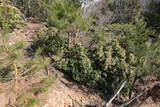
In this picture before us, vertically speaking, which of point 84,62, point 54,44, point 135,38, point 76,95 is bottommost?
point 76,95

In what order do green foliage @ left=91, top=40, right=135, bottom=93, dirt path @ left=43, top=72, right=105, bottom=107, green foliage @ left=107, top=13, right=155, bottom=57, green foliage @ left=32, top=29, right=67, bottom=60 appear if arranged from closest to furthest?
1. dirt path @ left=43, top=72, right=105, bottom=107
2. green foliage @ left=107, top=13, right=155, bottom=57
3. green foliage @ left=91, top=40, right=135, bottom=93
4. green foliage @ left=32, top=29, right=67, bottom=60

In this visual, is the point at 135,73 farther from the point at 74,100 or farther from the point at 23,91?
A: the point at 23,91

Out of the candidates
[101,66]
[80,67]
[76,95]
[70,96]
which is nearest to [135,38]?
[101,66]

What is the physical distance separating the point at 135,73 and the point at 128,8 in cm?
460

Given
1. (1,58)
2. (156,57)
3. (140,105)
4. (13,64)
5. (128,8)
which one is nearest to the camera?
(1,58)

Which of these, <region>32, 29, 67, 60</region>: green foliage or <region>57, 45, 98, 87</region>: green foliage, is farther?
<region>32, 29, 67, 60</region>: green foliage

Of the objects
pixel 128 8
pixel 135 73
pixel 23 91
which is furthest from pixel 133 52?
pixel 128 8

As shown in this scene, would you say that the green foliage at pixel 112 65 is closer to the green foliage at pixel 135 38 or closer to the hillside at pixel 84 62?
the hillside at pixel 84 62

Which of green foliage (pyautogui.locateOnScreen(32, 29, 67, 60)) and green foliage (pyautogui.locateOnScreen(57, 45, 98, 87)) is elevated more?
green foliage (pyautogui.locateOnScreen(32, 29, 67, 60))

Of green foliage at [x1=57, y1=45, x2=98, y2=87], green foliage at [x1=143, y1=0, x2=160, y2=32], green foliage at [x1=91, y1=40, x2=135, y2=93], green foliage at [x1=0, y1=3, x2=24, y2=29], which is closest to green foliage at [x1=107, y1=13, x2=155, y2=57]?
green foliage at [x1=91, y1=40, x2=135, y2=93]

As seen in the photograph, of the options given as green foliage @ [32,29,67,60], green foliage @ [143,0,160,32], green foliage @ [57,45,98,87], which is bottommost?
green foliage @ [57,45,98,87]

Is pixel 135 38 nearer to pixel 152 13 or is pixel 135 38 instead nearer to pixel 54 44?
pixel 54 44

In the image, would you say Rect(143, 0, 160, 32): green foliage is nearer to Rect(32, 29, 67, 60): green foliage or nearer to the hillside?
the hillside

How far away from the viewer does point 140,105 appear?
15.7ft
